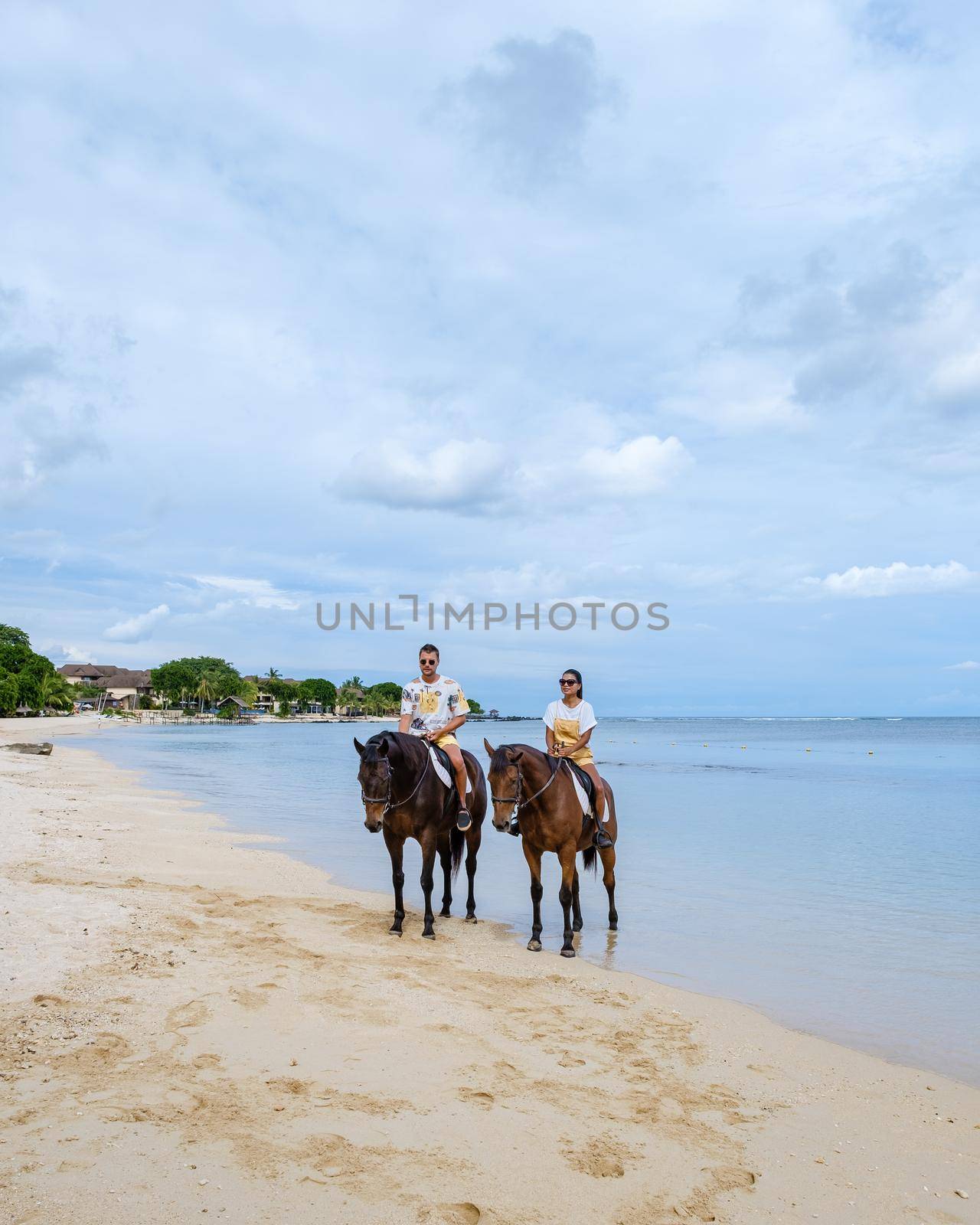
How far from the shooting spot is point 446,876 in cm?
934

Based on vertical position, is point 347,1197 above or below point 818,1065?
above

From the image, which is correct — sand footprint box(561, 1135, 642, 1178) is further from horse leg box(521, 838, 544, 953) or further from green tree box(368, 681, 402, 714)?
green tree box(368, 681, 402, 714)

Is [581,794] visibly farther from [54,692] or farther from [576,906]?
[54,692]

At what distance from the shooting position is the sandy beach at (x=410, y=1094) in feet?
10.7

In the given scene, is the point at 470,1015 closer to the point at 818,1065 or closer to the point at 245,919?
the point at 818,1065

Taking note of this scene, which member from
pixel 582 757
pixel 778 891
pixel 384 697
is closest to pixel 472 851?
pixel 582 757

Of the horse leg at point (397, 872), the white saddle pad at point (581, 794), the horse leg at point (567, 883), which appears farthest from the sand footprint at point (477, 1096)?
the white saddle pad at point (581, 794)

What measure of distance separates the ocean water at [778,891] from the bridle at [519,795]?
1623 millimetres

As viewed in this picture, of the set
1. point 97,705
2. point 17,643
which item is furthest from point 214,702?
point 17,643

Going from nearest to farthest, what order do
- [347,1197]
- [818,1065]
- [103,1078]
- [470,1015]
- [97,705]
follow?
1. [347,1197]
2. [103,1078]
3. [818,1065]
4. [470,1015]
5. [97,705]

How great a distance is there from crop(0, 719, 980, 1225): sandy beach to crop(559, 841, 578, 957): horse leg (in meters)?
0.33

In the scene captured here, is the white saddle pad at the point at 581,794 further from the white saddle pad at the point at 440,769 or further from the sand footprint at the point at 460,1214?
the sand footprint at the point at 460,1214

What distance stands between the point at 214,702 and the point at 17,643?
52675 mm

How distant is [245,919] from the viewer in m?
A: 7.67
